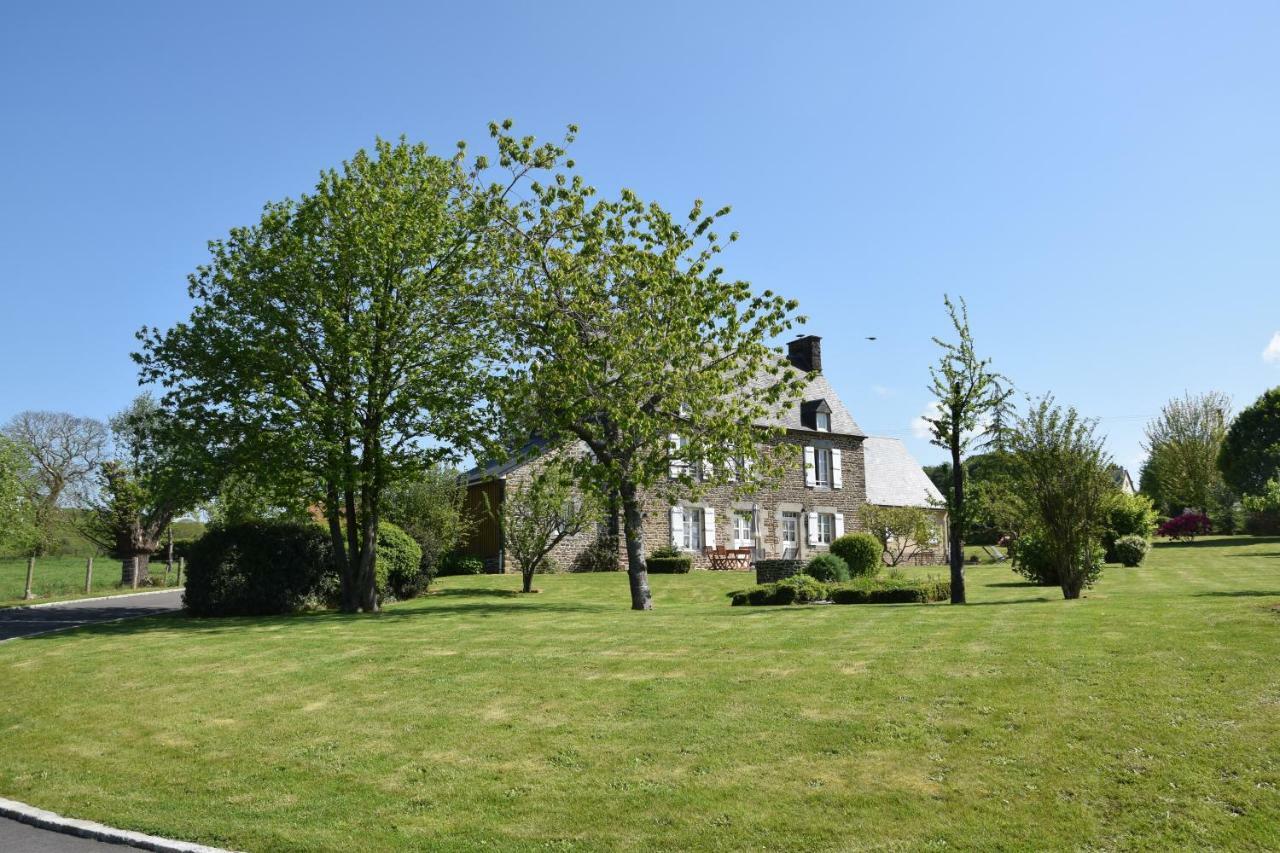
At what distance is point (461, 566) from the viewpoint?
3250 cm

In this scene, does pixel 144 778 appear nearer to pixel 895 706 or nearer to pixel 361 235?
pixel 895 706

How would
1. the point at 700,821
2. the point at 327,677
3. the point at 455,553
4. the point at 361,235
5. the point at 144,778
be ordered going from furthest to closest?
A: 1. the point at 455,553
2. the point at 361,235
3. the point at 327,677
4. the point at 144,778
5. the point at 700,821

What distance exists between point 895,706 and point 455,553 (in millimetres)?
26915

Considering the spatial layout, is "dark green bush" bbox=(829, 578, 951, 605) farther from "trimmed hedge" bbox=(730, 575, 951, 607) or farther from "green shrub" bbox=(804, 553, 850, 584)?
"green shrub" bbox=(804, 553, 850, 584)

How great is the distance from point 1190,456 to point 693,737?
53.7 metres

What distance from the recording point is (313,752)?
27.0 feet

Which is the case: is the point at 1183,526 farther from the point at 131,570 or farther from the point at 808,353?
the point at 131,570

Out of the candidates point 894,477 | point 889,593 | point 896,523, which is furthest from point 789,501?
point 889,593

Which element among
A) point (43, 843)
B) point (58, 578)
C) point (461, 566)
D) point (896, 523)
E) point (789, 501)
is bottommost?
point (43, 843)

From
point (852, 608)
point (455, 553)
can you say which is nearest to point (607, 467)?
point (852, 608)

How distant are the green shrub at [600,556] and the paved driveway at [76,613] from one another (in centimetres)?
1342

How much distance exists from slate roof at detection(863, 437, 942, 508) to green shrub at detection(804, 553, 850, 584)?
19.9m

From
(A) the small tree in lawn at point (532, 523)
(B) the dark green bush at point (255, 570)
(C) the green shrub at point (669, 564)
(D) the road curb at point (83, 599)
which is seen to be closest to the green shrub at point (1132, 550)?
(C) the green shrub at point (669, 564)

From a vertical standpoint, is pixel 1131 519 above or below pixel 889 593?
above
